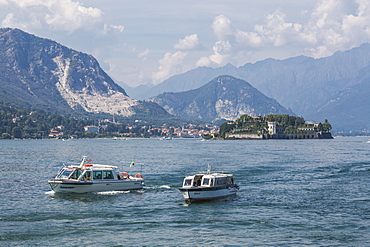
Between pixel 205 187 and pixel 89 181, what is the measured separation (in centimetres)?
1584

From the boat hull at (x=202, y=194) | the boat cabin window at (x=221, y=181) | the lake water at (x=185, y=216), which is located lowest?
the lake water at (x=185, y=216)

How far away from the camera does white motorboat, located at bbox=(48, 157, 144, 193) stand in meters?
63.5

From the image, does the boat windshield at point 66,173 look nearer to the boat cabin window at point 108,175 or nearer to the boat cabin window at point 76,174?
the boat cabin window at point 76,174

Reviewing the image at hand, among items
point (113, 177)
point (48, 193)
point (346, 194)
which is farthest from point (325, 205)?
point (48, 193)

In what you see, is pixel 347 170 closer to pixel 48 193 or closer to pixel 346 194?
pixel 346 194

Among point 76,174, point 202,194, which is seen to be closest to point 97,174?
point 76,174

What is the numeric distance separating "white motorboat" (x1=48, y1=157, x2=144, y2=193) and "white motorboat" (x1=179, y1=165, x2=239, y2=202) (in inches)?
416

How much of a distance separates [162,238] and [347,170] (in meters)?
66.8

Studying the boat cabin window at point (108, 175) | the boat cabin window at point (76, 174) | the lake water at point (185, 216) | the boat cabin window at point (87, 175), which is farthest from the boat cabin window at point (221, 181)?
the boat cabin window at point (76, 174)

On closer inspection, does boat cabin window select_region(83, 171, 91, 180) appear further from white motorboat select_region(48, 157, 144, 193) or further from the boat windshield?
the boat windshield

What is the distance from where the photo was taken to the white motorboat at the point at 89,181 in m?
63.5

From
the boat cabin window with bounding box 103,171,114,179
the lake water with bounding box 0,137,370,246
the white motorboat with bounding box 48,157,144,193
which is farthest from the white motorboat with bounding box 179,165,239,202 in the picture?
the boat cabin window with bounding box 103,171,114,179

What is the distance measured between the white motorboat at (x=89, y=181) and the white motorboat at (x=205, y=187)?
10.6m

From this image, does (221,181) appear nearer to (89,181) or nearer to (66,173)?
(89,181)
